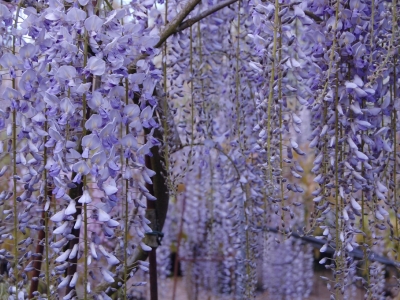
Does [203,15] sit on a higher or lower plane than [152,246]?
higher

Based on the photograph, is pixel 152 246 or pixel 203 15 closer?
pixel 203 15

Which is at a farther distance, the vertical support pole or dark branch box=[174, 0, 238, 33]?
the vertical support pole

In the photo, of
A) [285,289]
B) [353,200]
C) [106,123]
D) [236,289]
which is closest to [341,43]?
[353,200]

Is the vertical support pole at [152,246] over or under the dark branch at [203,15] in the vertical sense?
under

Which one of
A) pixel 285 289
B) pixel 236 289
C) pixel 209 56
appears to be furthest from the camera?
pixel 285 289

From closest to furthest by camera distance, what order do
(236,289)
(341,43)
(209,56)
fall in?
(341,43), (209,56), (236,289)

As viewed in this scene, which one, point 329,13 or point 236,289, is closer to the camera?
point 329,13

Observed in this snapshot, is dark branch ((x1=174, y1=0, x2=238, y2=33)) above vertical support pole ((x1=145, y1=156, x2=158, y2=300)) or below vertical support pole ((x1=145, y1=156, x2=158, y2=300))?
above

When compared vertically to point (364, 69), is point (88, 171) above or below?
below

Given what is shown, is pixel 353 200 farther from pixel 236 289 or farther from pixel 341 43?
pixel 236 289

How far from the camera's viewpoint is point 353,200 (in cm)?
122

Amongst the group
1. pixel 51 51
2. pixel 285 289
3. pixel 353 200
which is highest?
pixel 51 51

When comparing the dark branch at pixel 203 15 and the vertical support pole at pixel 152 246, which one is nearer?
the dark branch at pixel 203 15

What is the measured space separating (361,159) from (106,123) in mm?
541
